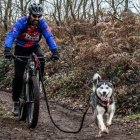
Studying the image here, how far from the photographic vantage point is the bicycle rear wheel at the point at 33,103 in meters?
7.32

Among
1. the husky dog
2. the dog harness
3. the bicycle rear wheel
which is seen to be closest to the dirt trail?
the bicycle rear wheel

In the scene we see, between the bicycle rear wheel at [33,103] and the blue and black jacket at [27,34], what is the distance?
0.79 meters

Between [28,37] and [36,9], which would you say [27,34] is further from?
[36,9]

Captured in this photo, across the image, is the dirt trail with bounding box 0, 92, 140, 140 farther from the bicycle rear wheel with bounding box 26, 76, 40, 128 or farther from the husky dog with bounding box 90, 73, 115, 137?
the husky dog with bounding box 90, 73, 115, 137

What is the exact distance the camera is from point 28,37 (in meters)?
7.90

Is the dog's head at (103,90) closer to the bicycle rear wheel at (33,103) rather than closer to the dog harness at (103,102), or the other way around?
the dog harness at (103,102)

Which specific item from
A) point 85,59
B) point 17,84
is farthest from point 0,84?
point 17,84

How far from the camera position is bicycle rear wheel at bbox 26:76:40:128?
7.32 m

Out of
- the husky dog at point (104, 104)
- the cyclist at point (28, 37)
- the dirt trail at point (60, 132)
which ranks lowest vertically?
the dirt trail at point (60, 132)

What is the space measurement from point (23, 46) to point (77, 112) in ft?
12.4

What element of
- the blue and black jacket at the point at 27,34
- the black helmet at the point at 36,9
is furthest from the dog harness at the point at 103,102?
the black helmet at the point at 36,9

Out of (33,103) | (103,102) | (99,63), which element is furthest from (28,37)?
(99,63)

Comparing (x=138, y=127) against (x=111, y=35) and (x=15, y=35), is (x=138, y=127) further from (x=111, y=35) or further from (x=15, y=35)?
(x=111, y=35)

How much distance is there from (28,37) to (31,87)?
1014mm
